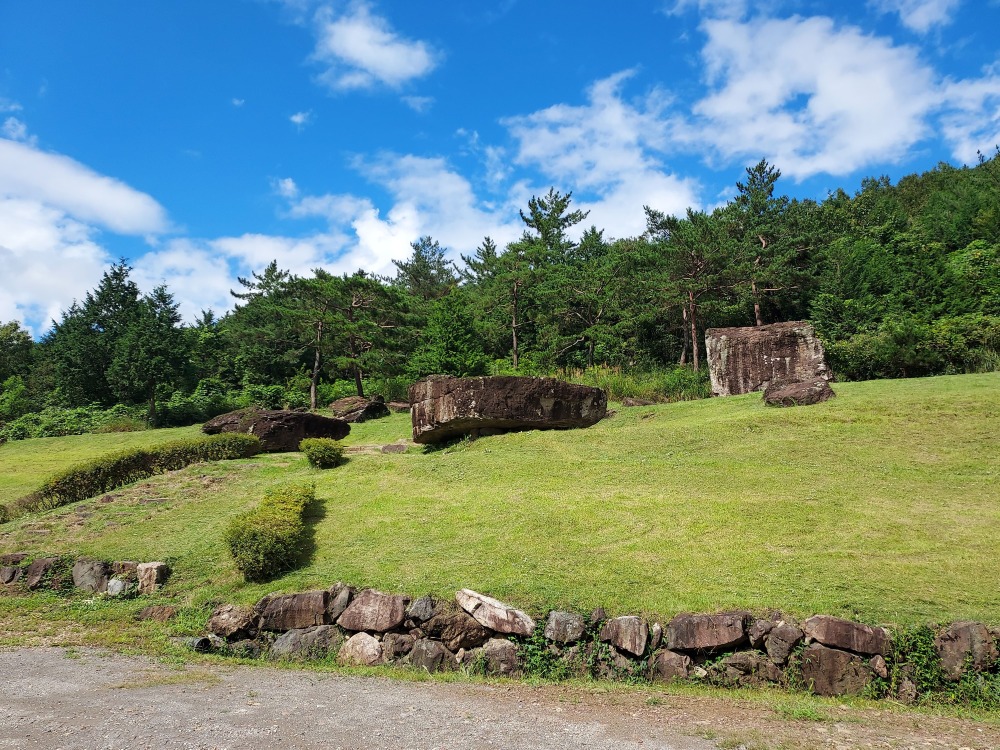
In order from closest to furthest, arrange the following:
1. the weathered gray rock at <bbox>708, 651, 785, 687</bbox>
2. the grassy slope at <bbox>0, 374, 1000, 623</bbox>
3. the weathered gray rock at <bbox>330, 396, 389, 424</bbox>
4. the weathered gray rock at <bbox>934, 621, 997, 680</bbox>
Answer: the weathered gray rock at <bbox>934, 621, 997, 680</bbox>, the weathered gray rock at <bbox>708, 651, 785, 687</bbox>, the grassy slope at <bbox>0, 374, 1000, 623</bbox>, the weathered gray rock at <bbox>330, 396, 389, 424</bbox>

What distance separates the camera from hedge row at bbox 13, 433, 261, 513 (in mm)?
12625

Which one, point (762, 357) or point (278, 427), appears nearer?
point (278, 427)

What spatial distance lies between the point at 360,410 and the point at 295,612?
57.4 feet

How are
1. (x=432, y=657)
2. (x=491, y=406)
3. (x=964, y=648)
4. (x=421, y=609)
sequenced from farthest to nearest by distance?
1. (x=491, y=406)
2. (x=421, y=609)
3. (x=432, y=657)
4. (x=964, y=648)

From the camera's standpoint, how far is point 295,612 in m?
6.98

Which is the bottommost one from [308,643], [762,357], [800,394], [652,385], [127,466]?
[308,643]

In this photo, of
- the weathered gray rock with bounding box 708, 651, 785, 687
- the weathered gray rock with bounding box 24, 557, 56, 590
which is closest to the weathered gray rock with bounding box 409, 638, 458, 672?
the weathered gray rock with bounding box 708, 651, 785, 687

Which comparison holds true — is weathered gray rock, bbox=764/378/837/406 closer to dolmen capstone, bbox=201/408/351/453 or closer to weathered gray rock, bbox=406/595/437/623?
weathered gray rock, bbox=406/595/437/623

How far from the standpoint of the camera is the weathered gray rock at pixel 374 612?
6.54 metres

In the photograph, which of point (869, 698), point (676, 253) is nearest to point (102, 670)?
point (869, 698)

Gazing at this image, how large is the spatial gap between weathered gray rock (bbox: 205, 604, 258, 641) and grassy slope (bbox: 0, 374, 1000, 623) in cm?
33

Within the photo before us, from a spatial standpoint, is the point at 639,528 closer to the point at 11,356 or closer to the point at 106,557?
the point at 106,557

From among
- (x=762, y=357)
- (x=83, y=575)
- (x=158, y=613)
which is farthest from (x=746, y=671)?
(x=762, y=357)

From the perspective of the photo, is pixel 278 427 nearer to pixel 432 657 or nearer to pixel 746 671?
pixel 432 657
